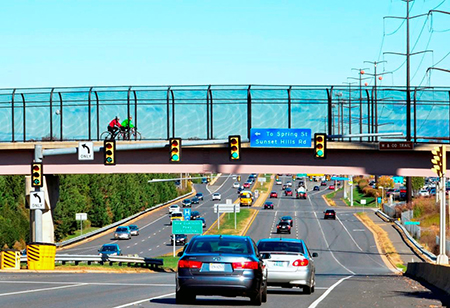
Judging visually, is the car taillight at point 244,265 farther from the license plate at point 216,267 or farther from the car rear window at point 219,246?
the car rear window at point 219,246

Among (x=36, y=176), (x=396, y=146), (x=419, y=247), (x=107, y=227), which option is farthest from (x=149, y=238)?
(x=36, y=176)

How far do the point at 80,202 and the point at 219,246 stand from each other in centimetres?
8963

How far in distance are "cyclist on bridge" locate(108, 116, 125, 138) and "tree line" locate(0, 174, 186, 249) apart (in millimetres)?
40458

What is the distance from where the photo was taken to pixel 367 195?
16100 centimetres

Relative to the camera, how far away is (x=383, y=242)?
279 feet

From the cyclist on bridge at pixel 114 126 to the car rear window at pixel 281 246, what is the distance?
2249cm

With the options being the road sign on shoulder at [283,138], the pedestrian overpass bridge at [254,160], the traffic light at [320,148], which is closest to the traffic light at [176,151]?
the pedestrian overpass bridge at [254,160]

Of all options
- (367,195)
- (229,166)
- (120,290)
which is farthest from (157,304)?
(367,195)

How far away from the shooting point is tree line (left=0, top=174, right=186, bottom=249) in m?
92.4

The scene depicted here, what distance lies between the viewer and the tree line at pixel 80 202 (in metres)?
92.4

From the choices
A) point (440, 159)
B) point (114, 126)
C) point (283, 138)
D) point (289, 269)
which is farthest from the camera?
point (114, 126)

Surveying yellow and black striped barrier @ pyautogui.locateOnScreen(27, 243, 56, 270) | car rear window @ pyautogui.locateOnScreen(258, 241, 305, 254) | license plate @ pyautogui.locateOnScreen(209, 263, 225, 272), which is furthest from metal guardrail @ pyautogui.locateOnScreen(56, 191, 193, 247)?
license plate @ pyautogui.locateOnScreen(209, 263, 225, 272)

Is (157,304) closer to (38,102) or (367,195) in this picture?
(38,102)

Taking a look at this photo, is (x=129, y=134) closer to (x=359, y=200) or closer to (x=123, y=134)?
(x=123, y=134)
